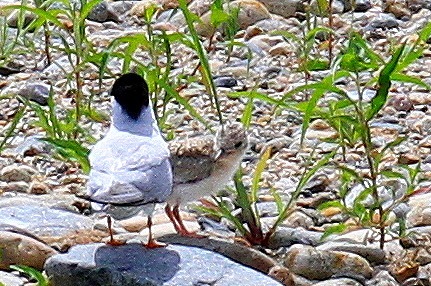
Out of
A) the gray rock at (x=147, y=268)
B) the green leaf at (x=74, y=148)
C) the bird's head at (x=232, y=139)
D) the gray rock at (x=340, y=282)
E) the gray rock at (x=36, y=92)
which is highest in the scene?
the green leaf at (x=74, y=148)

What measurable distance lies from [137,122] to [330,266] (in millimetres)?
881

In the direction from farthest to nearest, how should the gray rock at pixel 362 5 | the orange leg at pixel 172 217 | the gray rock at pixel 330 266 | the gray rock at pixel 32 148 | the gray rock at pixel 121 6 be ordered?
the gray rock at pixel 121 6
the gray rock at pixel 362 5
the gray rock at pixel 32 148
the orange leg at pixel 172 217
the gray rock at pixel 330 266

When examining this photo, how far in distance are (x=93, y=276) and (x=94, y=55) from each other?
173 cm

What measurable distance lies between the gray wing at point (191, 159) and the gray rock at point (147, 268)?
522mm

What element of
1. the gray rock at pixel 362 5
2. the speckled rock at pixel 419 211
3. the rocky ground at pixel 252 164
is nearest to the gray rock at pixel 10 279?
the rocky ground at pixel 252 164

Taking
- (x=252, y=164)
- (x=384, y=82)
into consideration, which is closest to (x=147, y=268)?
(x=384, y=82)

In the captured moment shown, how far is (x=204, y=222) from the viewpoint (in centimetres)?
548

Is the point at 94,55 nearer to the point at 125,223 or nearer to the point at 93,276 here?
the point at 125,223

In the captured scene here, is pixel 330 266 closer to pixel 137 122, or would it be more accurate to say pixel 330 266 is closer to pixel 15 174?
pixel 137 122

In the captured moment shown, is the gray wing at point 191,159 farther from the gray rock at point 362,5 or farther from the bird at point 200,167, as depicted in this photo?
the gray rock at point 362,5

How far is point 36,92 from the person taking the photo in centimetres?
700

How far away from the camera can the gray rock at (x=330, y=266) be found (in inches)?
192

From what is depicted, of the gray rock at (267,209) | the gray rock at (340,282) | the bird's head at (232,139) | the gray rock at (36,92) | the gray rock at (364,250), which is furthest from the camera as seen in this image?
the gray rock at (36,92)

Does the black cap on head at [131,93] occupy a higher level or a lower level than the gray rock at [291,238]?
higher
